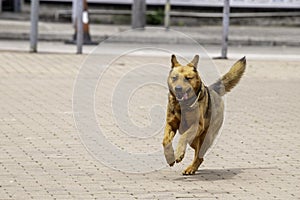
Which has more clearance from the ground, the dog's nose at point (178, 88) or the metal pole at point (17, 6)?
the dog's nose at point (178, 88)

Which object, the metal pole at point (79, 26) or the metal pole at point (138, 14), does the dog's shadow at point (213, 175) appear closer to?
the metal pole at point (79, 26)

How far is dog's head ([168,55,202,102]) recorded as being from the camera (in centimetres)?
698

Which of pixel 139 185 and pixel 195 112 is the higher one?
pixel 195 112

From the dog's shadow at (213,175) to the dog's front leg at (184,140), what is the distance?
40 centimetres

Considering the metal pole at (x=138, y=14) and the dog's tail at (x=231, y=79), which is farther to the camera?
the metal pole at (x=138, y=14)

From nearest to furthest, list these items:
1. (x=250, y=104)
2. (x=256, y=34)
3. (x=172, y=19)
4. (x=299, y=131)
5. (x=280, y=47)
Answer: (x=299, y=131)
(x=250, y=104)
(x=280, y=47)
(x=256, y=34)
(x=172, y=19)

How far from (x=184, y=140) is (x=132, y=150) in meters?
1.56

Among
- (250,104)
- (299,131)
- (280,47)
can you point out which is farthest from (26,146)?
(280,47)

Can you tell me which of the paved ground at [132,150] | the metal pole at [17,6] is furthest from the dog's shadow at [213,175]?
the metal pole at [17,6]

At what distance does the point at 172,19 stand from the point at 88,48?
5.66 metres

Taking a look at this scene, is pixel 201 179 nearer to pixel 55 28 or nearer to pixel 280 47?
pixel 280 47

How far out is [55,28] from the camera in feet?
69.9

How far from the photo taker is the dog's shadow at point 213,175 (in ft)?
24.6

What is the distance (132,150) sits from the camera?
8.64 meters
